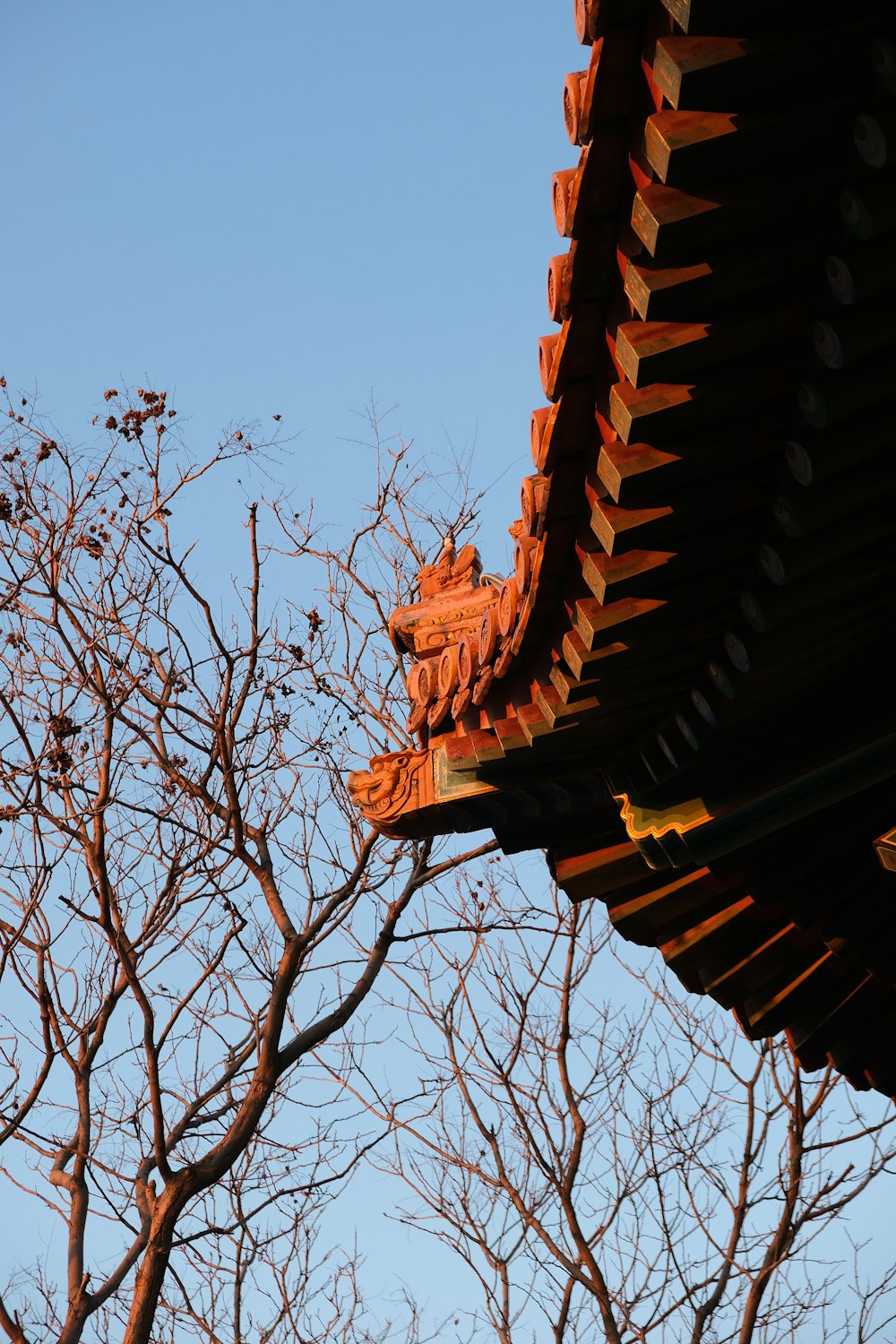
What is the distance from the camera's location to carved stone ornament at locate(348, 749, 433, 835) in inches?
148

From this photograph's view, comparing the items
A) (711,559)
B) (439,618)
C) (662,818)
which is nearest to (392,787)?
(439,618)

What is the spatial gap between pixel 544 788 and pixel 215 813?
12.8 ft

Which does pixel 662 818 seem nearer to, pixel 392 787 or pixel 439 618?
pixel 392 787

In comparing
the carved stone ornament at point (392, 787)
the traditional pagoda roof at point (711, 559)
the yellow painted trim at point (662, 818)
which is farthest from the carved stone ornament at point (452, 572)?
the yellow painted trim at point (662, 818)

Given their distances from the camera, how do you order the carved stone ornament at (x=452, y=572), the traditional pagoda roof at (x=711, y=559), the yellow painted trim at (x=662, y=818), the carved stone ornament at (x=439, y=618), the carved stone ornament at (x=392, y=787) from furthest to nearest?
the carved stone ornament at (x=452, y=572), the carved stone ornament at (x=439, y=618), the carved stone ornament at (x=392, y=787), the yellow painted trim at (x=662, y=818), the traditional pagoda roof at (x=711, y=559)

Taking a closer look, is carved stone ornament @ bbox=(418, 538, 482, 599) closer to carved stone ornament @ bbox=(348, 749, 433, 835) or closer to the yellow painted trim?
carved stone ornament @ bbox=(348, 749, 433, 835)

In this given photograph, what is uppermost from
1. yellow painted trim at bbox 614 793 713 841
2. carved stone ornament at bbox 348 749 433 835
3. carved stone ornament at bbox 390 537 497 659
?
carved stone ornament at bbox 390 537 497 659

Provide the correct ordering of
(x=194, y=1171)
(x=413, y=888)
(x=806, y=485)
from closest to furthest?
(x=806, y=485)
(x=194, y=1171)
(x=413, y=888)

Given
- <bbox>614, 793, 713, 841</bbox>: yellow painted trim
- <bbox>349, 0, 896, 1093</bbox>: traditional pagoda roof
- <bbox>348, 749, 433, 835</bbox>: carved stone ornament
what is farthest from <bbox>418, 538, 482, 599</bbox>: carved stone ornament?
<bbox>614, 793, 713, 841</bbox>: yellow painted trim

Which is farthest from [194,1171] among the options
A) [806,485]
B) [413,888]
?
[806,485]

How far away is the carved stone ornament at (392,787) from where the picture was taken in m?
3.76

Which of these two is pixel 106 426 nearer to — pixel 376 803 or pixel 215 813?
pixel 215 813

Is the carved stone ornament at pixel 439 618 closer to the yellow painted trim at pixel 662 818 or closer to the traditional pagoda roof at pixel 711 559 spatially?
the traditional pagoda roof at pixel 711 559

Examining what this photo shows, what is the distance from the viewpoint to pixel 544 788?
12.0ft
